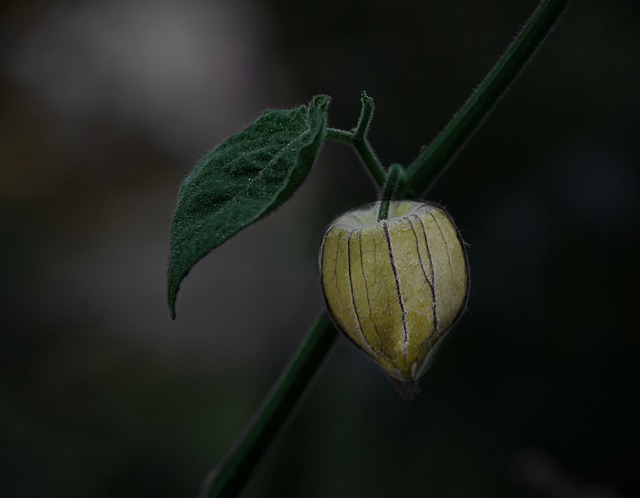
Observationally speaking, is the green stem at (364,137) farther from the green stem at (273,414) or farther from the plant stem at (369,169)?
the green stem at (273,414)

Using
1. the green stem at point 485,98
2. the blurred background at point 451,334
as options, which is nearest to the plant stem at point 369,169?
the green stem at point 485,98

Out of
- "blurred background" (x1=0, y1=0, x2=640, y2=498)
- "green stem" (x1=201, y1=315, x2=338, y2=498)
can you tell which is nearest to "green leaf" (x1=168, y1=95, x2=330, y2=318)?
"green stem" (x1=201, y1=315, x2=338, y2=498)

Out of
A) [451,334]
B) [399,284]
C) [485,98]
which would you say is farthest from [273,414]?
[451,334]

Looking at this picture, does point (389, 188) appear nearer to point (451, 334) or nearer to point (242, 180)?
point (242, 180)

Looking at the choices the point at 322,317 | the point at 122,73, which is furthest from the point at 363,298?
the point at 122,73

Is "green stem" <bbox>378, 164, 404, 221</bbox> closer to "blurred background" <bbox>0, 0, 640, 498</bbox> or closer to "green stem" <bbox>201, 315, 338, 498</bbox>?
"green stem" <bbox>201, 315, 338, 498</bbox>

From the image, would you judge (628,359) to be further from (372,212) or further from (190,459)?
Result: (372,212)
